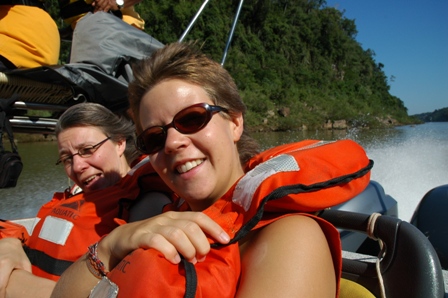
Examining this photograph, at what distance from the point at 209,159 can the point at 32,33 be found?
137cm

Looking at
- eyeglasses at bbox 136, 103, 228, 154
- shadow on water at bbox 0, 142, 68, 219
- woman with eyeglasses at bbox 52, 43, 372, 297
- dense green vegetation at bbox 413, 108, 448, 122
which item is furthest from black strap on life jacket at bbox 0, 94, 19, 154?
dense green vegetation at bbox 413, 108, 448, 122

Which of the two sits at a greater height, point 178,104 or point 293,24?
point 293,24

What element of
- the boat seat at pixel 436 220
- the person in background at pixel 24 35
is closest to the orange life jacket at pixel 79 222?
the person in background at pixel 24 35

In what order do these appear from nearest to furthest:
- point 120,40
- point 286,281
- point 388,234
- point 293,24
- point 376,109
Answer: point 286,281, point 388,234, point 120,40, point 376,109, point 293,24

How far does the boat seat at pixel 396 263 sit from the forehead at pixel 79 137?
1016 mm

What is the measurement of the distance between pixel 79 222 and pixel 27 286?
309mm

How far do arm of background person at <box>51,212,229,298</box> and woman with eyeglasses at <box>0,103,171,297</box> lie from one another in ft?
1.08

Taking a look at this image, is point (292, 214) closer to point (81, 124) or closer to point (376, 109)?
point (81, 124)

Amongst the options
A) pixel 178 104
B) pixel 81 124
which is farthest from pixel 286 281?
pixel 81 124

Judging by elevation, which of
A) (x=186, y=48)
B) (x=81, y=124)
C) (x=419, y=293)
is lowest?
(x=81, y=124)

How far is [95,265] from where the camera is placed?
0.97m

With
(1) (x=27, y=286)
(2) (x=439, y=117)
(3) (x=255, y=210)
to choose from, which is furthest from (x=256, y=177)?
(2) (x=439, y=117)

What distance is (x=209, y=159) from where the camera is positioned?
Answer: 3.48 ft

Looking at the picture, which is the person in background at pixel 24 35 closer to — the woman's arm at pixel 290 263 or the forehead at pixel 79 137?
the forehead at pixel 79 137
